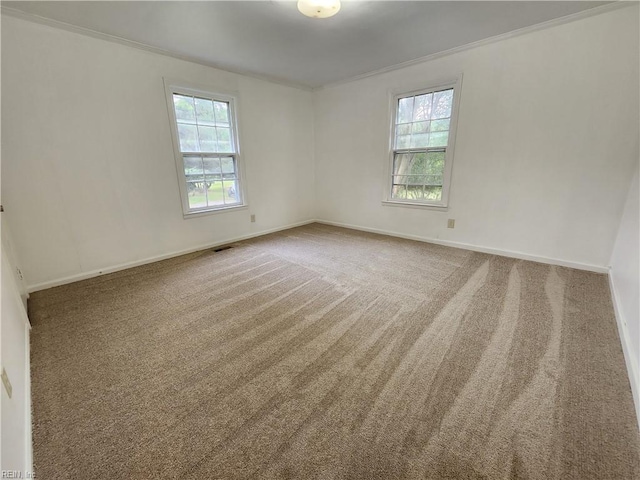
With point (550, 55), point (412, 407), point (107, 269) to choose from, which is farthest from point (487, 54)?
point (107, 269)

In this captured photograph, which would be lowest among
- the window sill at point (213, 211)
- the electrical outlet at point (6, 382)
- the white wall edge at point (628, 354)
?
the white wall edge at point (628, 354)

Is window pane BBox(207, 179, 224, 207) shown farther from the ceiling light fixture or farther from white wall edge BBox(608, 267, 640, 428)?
white wall edge BBox(608, 267, 640, 428)

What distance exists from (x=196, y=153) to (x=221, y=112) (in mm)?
719

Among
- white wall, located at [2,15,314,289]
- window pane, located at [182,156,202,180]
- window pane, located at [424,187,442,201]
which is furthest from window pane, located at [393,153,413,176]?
window pane, located at [182,156,202,180]

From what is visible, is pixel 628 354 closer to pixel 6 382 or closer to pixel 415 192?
pixel 415 192

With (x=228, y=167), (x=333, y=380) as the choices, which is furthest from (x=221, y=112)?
(x=333, y=380)

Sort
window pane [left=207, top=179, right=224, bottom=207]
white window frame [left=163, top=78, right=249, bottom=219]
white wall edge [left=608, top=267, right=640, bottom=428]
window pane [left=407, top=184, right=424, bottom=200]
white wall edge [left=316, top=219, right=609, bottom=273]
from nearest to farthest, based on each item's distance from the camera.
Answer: white wall edge [left=608, top=267, right=640, bottom=428]
white wall edge [left=316, top=219, right=609, bottom=273]
white window frame [left=163, top=78, right=249, bottom=219]
window pane [left=207, top=179, right=224, bottom=207]
window pane [left=407, top=184, right=424, bottom=200]

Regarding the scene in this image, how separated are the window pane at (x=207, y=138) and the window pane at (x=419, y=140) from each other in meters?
2.77

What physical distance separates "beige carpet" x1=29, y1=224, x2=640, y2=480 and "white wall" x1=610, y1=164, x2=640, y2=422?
0.08m

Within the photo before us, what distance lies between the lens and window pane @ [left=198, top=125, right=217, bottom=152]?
3.49 metres

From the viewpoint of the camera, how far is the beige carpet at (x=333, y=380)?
3.53 ft

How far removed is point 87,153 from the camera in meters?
2.67

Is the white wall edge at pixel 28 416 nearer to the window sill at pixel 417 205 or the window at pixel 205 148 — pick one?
the window at pixel 205 148

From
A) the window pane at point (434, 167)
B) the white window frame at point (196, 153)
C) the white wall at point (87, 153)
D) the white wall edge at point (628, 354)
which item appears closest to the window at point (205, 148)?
the white window frame at point (196, 153)
